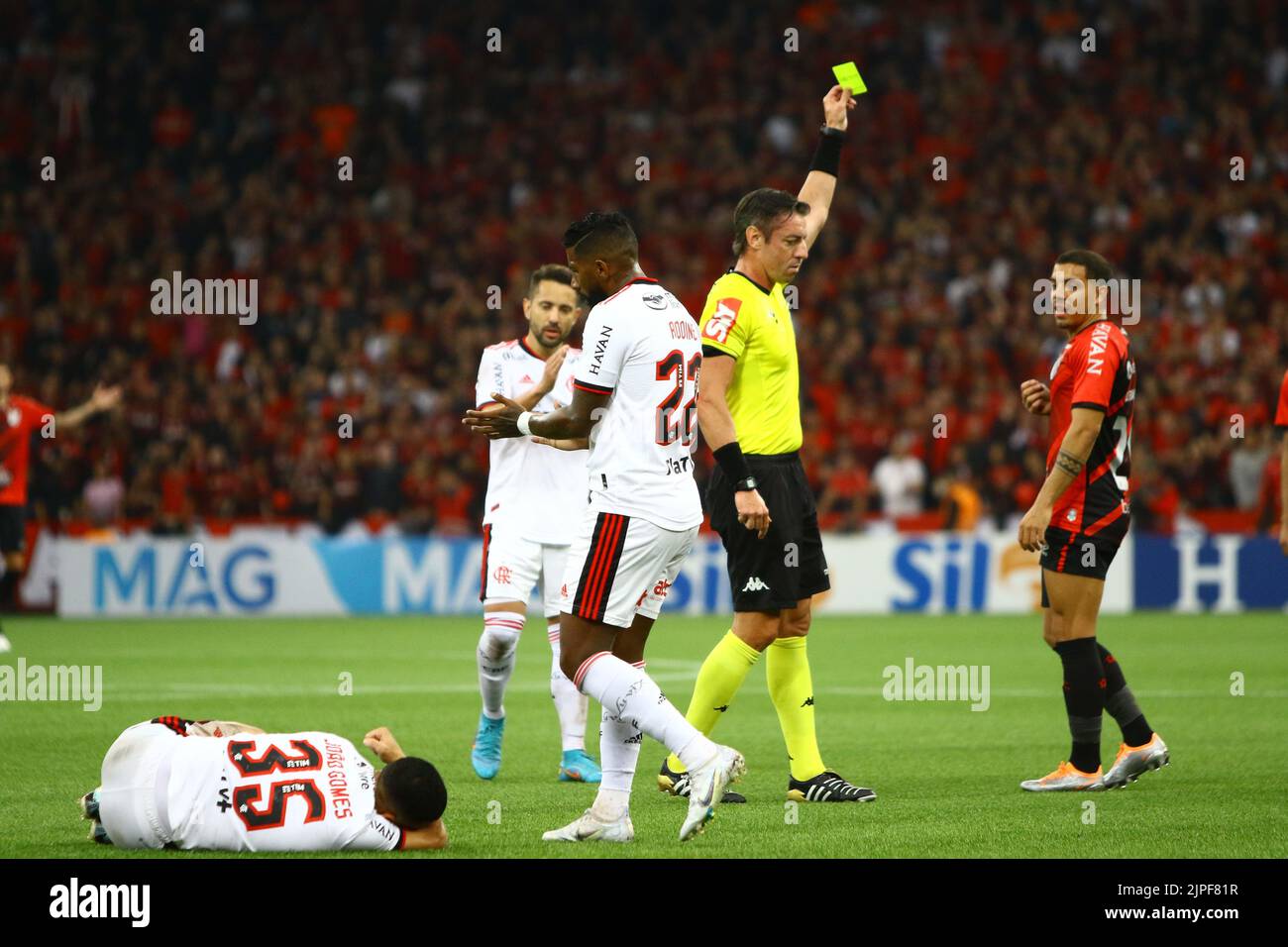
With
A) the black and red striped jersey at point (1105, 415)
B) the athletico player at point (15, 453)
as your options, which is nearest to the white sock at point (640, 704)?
the black and red striped jersey at point (1105, 415)

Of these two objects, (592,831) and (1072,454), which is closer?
(592,831)

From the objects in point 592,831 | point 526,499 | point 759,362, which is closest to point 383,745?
point 592,831

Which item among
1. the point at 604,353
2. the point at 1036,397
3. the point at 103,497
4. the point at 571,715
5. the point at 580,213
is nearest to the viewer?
the point at 604,353

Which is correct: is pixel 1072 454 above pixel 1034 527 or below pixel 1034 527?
above

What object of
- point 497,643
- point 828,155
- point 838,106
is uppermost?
point 838,106

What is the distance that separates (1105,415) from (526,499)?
3007 millimetres

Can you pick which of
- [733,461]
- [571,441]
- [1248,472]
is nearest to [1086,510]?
[733,461]

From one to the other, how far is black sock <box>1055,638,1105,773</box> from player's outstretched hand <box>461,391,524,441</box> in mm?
3078

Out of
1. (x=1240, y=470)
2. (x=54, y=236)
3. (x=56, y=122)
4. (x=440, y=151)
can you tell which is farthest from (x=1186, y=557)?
(x=56, y=122)

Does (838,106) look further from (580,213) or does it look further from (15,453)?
(580,213)

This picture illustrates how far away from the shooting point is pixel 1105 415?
8.33 meters

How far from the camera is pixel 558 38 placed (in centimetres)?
3169

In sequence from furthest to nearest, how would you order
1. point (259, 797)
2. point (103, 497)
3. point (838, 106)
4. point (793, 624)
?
point (103, 497)
point (838, 106)
point (793, 624)
point (259, 797)

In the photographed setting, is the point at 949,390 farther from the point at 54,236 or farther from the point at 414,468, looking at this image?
the point at 54,236
